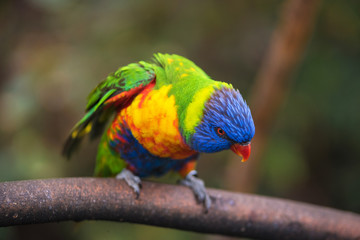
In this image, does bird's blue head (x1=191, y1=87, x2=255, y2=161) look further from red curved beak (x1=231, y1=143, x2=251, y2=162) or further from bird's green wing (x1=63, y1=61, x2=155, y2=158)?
bird's green wing (x1=63, y1=61, x2=155, y2=158)

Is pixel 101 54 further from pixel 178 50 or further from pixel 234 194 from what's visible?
pixel 234 194

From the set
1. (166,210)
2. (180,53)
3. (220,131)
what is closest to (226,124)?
(220,131)

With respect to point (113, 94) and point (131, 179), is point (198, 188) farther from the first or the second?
point (113, 94)

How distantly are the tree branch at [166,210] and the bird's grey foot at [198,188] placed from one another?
29 millimetres

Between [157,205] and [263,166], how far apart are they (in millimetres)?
1557

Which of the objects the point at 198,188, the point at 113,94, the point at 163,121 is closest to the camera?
the point at 163,121

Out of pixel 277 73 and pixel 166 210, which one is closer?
pixel 166 210

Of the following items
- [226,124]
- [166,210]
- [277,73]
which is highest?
[277,73]

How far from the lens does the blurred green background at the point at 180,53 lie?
7.84ft

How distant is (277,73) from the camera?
7.86 ft

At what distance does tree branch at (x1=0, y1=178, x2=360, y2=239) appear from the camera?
1230mm

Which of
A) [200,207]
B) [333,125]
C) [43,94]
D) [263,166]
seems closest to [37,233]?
[43,94]

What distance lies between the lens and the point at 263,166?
2.92m

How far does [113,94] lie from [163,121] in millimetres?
302
